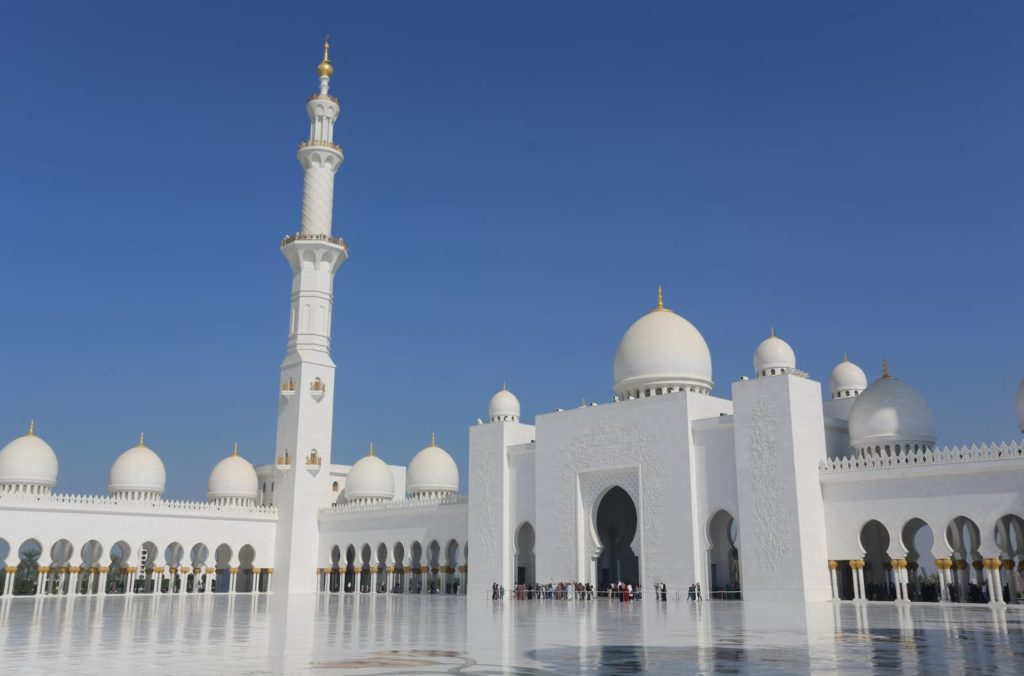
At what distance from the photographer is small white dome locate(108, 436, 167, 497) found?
31438 mm

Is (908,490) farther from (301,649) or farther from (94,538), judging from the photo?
(94,538)

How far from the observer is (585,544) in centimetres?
2347

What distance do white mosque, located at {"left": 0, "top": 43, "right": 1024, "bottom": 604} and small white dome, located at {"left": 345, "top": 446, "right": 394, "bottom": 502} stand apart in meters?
0.08

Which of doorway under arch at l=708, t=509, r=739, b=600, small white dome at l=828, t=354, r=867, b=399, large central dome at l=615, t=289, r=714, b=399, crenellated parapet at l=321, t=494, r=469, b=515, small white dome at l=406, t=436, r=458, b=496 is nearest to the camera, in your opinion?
doorway under arch at l=708, t=509, r=739, b=600

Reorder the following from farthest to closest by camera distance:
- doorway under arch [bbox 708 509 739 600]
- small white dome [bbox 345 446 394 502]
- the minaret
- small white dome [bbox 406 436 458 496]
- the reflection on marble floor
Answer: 1. small white dome [bbox 345 446 394 502]
2. small white dome [bbox 406 436 458 496]
3. the minaret
4. doorway under arch [bbox 708 509 739 600]
5. the reflection on marble floor

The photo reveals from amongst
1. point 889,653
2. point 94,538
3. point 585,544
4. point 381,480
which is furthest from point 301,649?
point 381,480

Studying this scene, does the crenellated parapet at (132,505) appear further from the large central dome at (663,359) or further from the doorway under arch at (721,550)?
the doorway under arch at (721,550)

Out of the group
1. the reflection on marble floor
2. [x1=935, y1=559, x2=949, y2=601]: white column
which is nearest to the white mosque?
[x1=935, y1=559, x2=949, y2=601]: white column

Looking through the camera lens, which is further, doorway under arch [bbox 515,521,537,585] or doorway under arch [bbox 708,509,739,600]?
doorway under arch [bbox 515,521,537,585]

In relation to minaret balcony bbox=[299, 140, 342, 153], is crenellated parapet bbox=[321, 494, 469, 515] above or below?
below

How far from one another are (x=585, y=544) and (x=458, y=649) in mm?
15568

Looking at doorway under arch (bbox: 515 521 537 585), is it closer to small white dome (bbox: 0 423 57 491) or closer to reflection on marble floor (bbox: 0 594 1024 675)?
reflection on marble floor (bbox: 0 594 1024 675)

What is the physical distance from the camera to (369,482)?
33469mm

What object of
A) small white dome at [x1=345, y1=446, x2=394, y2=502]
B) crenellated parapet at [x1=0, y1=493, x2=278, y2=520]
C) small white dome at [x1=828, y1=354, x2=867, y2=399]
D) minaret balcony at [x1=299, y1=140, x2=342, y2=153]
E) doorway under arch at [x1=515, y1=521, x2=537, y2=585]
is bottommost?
doorway under arch at [x1=515, y1=521, x2=537, y2=585]
